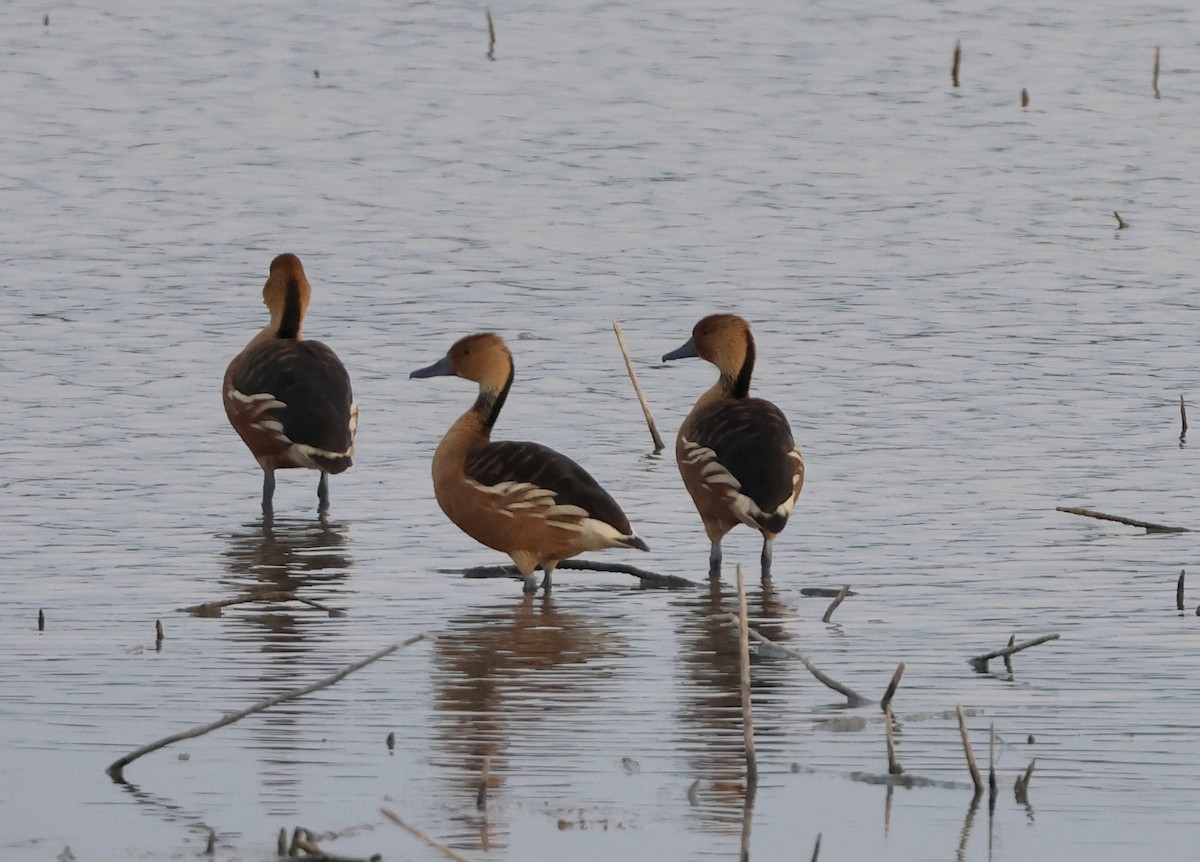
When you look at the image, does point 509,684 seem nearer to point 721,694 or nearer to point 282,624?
point 721,694

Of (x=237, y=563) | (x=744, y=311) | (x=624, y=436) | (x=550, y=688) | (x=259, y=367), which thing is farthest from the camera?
(x=744, y=311)

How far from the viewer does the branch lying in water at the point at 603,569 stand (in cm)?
1017

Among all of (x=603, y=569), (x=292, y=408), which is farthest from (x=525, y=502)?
(x=292, y=408)

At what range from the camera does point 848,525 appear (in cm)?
1158

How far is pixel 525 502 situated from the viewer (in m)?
10.1

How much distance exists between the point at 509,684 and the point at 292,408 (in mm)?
4293

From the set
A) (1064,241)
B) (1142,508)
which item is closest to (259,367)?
(1142,508)

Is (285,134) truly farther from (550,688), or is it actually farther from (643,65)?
(550,688)

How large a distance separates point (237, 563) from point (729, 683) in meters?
3.31

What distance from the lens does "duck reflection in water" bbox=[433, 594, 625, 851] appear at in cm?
722

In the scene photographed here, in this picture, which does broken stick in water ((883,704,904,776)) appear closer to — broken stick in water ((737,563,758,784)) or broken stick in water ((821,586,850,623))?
broken stick in water ((737,563,758,784))

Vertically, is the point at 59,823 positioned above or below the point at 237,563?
above

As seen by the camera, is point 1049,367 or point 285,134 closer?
point 1049,367

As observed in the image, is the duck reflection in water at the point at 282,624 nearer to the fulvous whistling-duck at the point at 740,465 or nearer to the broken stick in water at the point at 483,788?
the broken stick in water at the point at 483,788
